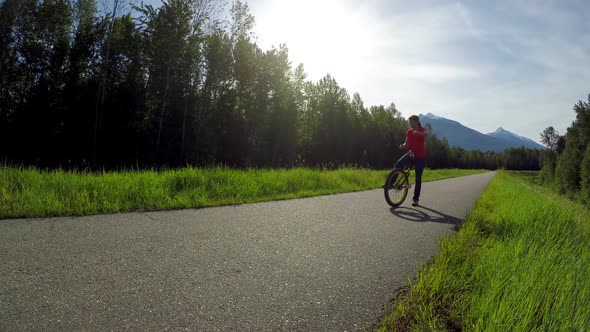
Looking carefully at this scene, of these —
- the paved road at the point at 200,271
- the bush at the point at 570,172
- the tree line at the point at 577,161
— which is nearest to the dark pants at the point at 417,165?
the paved road at the point at 200,271

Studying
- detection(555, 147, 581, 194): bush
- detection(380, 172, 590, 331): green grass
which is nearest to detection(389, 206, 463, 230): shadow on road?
detection(380, 172, 590, 331): green grass

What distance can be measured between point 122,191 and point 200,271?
4014 mm

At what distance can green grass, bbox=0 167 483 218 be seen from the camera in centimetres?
466

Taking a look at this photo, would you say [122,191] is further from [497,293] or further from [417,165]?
[417,165]

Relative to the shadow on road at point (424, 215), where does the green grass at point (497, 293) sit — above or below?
above

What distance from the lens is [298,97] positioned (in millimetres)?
44094

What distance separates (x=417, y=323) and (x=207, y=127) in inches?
1232

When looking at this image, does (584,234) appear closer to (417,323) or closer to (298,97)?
(417,323)

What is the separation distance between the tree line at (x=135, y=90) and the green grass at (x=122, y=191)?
35.1 feet

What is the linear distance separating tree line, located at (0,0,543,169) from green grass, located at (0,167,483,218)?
35.1 feet

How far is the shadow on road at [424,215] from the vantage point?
5562mm

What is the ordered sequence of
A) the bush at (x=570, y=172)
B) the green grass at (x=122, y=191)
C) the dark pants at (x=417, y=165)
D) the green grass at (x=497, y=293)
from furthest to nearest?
the bush at (x=570, y=172) < the dark pants at (x=417, y=165) < the green grass at (x=122, y=191) < the green grass at (x=497, y=293)

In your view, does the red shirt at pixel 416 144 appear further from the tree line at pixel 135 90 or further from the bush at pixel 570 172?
the bush at pixel 570 172

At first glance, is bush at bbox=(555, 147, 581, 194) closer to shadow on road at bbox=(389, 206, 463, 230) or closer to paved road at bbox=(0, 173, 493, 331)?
shadow on road at bbox=(389, 206, 463, 230)
